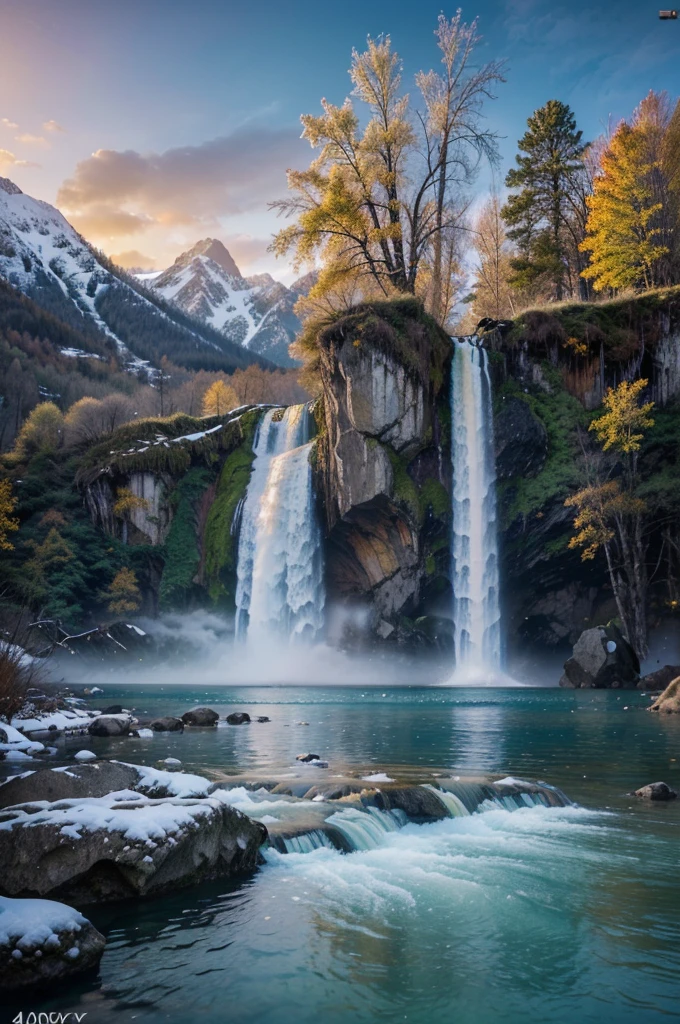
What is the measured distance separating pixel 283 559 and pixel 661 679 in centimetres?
1698

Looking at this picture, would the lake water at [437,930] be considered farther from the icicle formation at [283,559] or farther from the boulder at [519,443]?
the icicle formation at [283,559]

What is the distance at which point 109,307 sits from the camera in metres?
165

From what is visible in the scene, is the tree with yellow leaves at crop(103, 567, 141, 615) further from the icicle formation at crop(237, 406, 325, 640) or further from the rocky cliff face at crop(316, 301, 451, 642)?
the rocky cliff face at crop(316, 301, 451, 642)

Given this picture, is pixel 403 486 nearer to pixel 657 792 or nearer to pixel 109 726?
pixel 109 726

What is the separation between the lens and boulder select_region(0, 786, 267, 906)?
6.14 m

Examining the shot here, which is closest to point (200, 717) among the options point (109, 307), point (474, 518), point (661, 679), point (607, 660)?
point (607, 660)

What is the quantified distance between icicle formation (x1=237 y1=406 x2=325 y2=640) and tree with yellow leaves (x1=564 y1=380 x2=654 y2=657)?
11669mm

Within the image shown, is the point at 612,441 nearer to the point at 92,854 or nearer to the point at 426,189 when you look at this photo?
the point at 426,189

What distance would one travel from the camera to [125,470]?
40.2 meters

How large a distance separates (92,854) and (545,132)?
45.0 meters

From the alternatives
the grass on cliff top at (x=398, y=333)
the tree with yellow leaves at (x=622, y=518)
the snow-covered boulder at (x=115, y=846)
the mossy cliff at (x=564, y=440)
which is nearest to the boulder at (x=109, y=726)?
the snow-covered boulder at (x=115, y=846)

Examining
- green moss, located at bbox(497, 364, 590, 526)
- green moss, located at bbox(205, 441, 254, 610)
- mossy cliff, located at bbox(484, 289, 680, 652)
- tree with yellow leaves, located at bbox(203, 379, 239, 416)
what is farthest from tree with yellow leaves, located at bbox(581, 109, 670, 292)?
tree with yellow leaves, located at bbox(203, 379, 239, 416)

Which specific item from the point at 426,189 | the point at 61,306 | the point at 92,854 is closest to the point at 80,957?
the point at 92,854

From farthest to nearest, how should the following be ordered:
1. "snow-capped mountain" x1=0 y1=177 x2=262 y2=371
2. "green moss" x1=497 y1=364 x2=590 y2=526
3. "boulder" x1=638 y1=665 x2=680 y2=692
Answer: "snow-capped mountain" x1=0 y1=177 x2=262 y2=371, "green moss" x1=497 y1=364 x2=590 y2=526, "boulder" x1=638 y1=665 x2=680 y2=692
